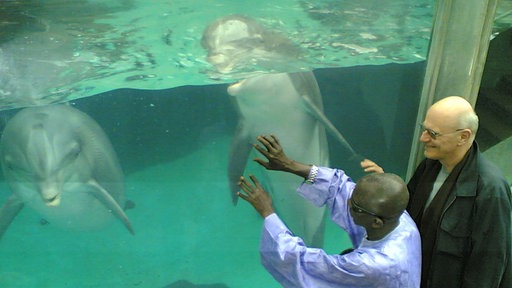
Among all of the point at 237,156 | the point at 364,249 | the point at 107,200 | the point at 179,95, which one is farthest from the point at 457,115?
the point at 179,95

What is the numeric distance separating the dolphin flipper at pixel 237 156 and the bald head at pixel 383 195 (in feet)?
7.94

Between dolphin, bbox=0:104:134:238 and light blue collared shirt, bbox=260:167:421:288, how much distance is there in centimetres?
233

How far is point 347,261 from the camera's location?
7.50ft

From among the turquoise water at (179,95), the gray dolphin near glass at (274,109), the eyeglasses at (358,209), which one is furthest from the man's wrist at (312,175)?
the gray dolphin near glass at (274,109)

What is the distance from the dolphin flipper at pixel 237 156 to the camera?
15.2 ft

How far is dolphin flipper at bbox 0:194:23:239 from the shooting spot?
446cm

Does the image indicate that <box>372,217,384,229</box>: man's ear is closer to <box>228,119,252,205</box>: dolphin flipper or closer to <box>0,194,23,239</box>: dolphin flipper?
<box>228,119,252,205</box>: dolphin flipper

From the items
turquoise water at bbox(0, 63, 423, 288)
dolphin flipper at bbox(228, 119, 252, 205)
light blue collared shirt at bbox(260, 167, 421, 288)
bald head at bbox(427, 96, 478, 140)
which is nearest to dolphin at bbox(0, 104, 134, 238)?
turquoise water at bbox(0, 63, 423, 288)

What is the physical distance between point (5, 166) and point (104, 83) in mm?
1548

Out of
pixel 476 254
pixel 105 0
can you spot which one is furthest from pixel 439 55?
pixel 105 0

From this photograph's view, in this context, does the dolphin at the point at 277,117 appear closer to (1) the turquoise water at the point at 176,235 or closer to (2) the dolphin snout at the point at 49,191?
(1) the turquoise water at the point at 176,235

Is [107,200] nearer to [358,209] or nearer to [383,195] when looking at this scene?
[358,209]

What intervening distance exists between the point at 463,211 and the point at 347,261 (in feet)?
3.22

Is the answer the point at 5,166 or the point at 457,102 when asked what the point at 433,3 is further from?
the point at 5,166
